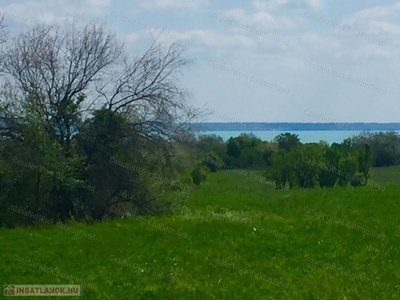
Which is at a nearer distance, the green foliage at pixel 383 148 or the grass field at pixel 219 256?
the grass field at pixel 219 256

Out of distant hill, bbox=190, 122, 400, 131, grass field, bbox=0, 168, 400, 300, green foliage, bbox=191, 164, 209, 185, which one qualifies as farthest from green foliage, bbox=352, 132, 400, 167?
grass field, bbox=0, 168, 400, 300

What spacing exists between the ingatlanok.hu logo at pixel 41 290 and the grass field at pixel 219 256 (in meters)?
0.17

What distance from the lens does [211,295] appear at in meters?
9.26

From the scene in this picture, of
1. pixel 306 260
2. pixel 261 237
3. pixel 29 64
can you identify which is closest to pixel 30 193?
pixel 29 64

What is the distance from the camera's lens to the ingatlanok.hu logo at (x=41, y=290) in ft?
30.2

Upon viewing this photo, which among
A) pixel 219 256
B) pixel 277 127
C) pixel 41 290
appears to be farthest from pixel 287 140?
pixel 41 290

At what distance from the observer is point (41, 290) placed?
9.41 meters

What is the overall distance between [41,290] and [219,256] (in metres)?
3.60

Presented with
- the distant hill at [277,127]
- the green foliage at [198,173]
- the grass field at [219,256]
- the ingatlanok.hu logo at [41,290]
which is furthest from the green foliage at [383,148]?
the ingatlanok.hu logo at [41,290]

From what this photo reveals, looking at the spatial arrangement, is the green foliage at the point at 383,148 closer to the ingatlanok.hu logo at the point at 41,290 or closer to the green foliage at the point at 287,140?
the green foliage at the point at 287,140

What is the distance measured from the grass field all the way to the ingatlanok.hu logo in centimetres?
17

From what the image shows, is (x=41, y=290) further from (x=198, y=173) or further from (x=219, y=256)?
(x=198, y=173)

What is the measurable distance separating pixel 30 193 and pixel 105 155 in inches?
88.4

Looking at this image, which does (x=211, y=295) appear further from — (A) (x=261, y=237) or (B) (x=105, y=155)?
(B) (x=105, y=155)
